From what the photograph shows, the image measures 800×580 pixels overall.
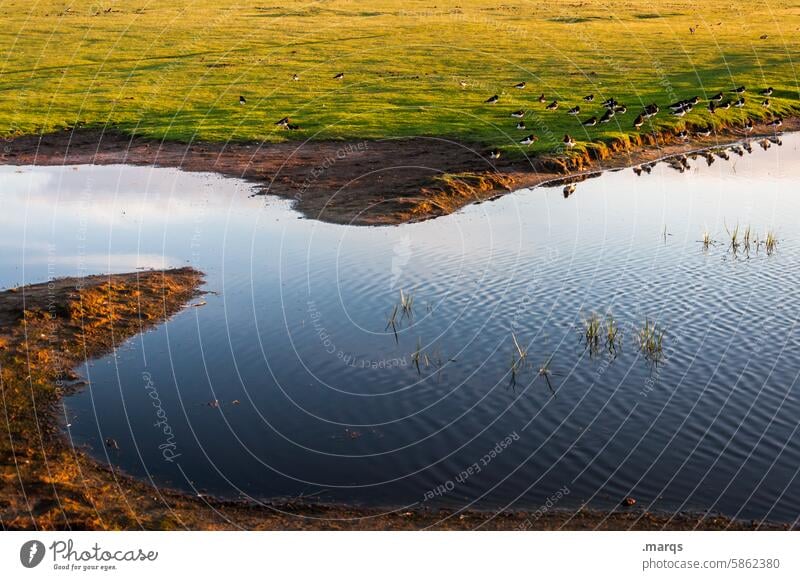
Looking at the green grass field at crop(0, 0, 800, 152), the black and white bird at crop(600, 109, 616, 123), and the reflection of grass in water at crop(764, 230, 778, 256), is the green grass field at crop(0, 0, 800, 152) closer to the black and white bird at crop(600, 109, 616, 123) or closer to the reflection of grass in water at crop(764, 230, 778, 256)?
the black and white bird at crop(600, 109, 616, 123)

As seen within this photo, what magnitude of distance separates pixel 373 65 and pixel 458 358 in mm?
62782

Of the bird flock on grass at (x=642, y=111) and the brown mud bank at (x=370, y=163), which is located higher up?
the bird flock on grass at (x=642, y=111)

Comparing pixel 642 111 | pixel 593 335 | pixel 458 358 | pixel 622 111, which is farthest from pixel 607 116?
pixel 458 358

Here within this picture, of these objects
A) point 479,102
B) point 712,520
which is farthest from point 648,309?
point 479,102

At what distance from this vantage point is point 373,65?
88.8 metres

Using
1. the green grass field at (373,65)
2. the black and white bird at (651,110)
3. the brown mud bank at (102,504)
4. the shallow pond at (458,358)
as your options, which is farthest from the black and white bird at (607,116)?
the brown mud bank at (102,504)

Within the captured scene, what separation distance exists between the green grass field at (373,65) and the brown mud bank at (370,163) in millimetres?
2086

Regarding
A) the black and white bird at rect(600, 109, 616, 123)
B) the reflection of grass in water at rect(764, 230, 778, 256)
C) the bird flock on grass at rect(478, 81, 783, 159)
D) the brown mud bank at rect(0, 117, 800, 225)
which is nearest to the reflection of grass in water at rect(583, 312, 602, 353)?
the reflection of grass in water at rect(764, 230, 778, 256)

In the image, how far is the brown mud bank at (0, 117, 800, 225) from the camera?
5122 centimetres

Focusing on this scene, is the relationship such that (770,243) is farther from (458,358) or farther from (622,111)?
(622,111)

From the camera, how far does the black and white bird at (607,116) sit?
221 ft

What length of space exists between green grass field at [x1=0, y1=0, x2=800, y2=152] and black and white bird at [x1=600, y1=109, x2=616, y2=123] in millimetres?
755

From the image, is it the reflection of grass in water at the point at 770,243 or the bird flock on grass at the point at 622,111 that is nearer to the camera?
the reflection of grass in water at the point at 770,243

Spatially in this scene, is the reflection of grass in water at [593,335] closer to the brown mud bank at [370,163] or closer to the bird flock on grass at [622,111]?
the brown mud bank at [370,163]
